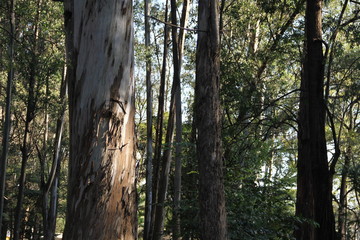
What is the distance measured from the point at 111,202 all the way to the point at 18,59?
12.7 metres

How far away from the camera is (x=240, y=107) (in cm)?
1061

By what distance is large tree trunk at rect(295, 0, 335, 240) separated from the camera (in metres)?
8.45

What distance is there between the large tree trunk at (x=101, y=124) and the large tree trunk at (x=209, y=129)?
3.53m

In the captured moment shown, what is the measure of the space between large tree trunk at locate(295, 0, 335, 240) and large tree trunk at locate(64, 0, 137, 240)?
20.4 feet

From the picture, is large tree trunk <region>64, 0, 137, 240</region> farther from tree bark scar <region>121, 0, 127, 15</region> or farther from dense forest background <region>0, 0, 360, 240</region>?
dense forest background <region>0, 0, 360, 240</region>

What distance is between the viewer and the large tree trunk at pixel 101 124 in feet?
8.63

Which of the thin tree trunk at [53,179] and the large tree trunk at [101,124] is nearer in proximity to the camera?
the large tree trunk at [101,124]

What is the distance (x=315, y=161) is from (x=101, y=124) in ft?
21.9

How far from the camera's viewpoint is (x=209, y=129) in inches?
254

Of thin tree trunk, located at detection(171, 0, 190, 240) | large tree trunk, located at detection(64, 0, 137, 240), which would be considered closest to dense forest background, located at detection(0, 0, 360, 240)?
thin tree trunk, located at detection(171, 0, 190, 240)

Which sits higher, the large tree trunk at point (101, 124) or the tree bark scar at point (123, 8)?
the tree bark scar at point (123, 8)

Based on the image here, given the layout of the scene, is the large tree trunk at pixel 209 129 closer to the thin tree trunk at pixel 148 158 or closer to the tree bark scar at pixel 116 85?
the tree bark scar at pixel 116 85

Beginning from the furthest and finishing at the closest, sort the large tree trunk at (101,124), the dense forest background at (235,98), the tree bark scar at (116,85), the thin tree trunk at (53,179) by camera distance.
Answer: the thin tree trunk at (53,179) < the dense forest background at (235,98) < the tree bark scar at (116,85) < the large tree trunk at (101,124)

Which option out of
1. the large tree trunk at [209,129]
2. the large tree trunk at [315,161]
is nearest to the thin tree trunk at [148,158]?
the large tree trunk at [315,161]
